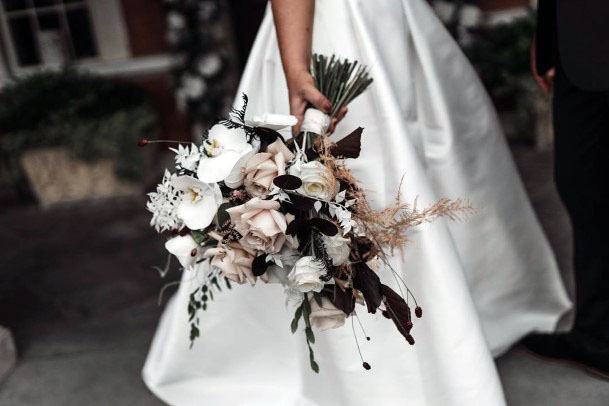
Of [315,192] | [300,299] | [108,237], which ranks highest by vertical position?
[315,192]

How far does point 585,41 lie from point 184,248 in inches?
50.4

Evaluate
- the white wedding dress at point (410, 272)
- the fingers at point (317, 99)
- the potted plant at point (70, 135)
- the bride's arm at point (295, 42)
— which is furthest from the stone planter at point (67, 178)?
the fingers at point (317, 99)

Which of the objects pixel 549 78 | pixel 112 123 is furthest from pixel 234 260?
pixel 112 123

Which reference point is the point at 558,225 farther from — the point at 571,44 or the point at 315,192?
the point at 315,192

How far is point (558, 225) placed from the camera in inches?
144

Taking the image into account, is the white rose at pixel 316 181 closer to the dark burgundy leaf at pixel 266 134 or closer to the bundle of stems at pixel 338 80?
the dark burgundy leaf at pixel 266 134

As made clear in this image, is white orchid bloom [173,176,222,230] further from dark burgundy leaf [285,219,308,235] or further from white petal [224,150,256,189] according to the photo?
dark burgundy leaf [285,219,308,235]

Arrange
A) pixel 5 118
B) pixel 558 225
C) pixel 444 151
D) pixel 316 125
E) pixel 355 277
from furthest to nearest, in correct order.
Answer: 1. pixel 5 118
2. pixel 558 225
3. pixel 444 151
4. pixel 316 125
5. pixel 355 277

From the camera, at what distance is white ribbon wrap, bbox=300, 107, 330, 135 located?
1.86 meters

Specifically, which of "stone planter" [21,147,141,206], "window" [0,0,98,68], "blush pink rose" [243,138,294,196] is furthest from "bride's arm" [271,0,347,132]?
"window" [0,0,98,68]

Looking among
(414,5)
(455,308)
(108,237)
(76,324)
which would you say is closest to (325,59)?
(414,5)

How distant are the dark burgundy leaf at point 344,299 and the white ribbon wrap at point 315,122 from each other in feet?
1.53

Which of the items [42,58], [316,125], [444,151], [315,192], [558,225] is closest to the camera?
[315,192]

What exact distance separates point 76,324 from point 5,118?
255 cm
